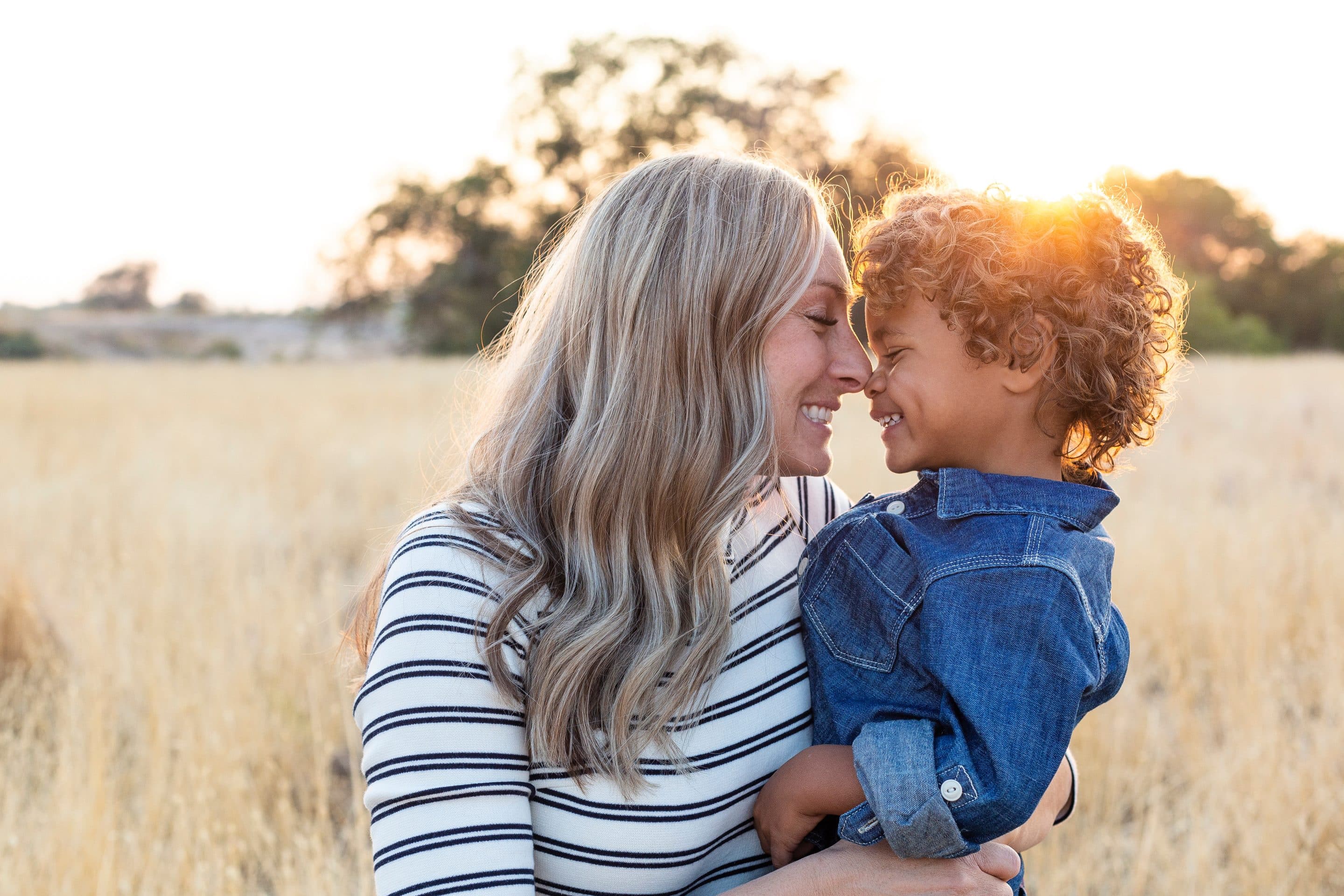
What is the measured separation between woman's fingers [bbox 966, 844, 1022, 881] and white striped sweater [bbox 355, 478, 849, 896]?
0.98 ft

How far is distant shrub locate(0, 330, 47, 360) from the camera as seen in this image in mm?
17391

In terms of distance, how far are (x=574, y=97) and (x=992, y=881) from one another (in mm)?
22379

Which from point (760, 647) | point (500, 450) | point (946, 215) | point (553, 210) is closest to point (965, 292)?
point (946, 215)

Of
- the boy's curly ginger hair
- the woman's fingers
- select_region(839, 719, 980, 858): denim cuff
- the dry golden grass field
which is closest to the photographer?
select_region(839, 719, 980, 858): denim cuff

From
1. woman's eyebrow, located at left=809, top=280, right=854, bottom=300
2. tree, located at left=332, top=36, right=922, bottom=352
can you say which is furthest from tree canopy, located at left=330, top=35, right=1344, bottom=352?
woman's eyebrow, located at left=809, top=280, right=854, bottom=300

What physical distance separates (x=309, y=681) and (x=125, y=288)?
3106 cm

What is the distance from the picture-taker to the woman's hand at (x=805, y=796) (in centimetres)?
132

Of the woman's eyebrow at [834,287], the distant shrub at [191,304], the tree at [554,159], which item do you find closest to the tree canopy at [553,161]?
the tree at [554,159]

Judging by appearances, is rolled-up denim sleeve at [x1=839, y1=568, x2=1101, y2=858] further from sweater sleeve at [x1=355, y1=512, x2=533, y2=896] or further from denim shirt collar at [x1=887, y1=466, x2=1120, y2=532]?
sweater sleeve at [x1=355, y1=512, x2=533, y2=896]

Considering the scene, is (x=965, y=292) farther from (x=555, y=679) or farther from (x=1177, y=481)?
(x=1177, y=481)

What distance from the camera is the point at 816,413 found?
1678mm

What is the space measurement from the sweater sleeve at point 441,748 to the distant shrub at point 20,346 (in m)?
19.1

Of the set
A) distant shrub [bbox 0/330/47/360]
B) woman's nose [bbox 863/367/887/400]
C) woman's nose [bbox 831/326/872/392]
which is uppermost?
woman's nose [bbox 831/326/872/392]

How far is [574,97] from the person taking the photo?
2189 cm
